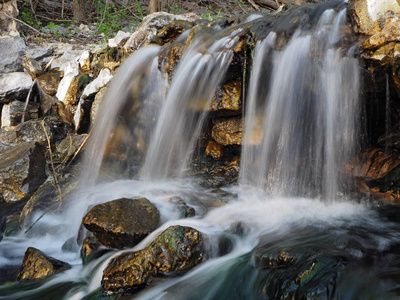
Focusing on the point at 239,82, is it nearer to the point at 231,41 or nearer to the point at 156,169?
the point at 231,41

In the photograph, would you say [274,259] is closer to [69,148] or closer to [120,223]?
[120,223]

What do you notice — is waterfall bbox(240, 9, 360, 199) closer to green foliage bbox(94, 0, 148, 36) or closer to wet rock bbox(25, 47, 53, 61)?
wet rock bbox(25, 47, 53, 61)

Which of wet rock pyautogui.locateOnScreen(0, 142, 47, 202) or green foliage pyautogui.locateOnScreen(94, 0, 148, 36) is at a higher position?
green foliage pyautogui.locateOnScreen(94, 0, 148, 36)

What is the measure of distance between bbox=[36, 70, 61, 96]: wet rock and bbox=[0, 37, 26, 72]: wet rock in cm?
125

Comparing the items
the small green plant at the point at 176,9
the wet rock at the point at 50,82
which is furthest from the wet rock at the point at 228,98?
the small green plant at the point at 176,9

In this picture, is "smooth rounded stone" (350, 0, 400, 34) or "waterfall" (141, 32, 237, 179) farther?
"waterfall" (141, 32, 237, 179)

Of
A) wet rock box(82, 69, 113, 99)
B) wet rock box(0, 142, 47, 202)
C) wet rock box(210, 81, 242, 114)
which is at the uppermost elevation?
wet rock box(82, 69, 113, 99)

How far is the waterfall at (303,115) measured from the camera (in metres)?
4.19

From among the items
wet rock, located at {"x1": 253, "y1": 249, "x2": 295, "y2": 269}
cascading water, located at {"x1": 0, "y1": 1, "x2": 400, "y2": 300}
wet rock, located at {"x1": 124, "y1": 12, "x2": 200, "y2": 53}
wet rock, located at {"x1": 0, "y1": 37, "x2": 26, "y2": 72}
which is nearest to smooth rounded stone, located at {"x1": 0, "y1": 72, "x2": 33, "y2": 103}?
wet rock, located at {"x1": 0, "y1": 37, "x2": 26, "y2": 72}

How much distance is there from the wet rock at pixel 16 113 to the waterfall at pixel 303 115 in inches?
251

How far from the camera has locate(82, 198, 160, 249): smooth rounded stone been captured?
11.2ft

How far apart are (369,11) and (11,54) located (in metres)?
9.63

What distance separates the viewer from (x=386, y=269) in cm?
256

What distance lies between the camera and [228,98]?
5.07m
